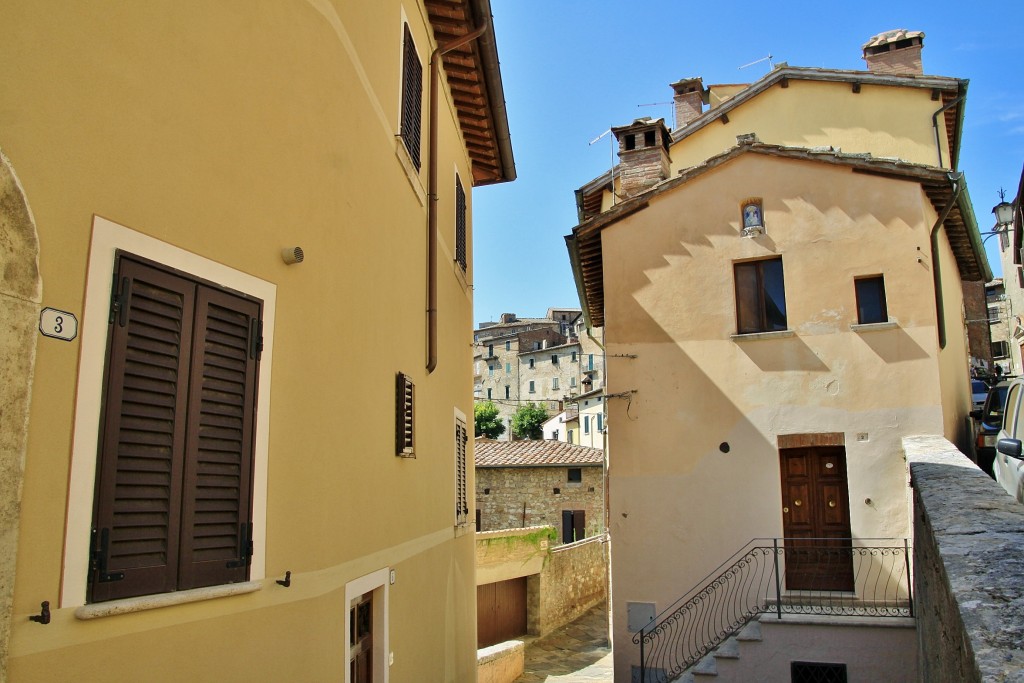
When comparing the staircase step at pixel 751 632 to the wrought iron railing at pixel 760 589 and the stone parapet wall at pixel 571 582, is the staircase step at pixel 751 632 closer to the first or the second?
the wrought iron railing at pixel 760 589

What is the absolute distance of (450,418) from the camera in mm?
10930

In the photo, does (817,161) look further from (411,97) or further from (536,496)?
(536,496)

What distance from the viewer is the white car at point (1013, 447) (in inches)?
285

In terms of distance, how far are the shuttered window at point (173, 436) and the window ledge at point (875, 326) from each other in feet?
32.5

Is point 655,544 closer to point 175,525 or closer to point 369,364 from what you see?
point 369,364

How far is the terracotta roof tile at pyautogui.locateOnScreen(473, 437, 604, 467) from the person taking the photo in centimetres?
3102

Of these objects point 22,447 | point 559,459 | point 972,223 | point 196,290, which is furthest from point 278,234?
point 559,459

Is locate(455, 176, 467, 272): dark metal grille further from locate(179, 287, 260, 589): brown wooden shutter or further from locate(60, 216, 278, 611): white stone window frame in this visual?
locate(60, 216, 278, 611): white stone window frame

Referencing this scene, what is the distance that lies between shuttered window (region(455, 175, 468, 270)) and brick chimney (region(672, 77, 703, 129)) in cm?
1090

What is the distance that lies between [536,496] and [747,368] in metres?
19.4

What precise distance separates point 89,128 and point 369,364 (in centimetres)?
354

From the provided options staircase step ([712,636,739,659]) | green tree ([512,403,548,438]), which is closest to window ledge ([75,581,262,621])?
staircase step ([712,636,739,659])

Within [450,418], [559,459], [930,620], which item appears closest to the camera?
[930,620]

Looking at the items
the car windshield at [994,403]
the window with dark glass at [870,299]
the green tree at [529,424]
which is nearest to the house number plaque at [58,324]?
the window with dark glass at [870,299]
